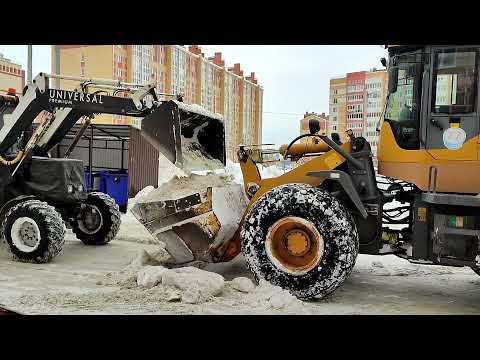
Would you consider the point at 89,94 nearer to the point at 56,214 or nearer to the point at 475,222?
the point at 56,214

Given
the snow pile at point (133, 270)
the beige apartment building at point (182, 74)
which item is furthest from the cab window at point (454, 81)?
the beige apartment building at point (182, 74)

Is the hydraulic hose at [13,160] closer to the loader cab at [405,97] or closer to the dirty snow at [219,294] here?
the dirty snow at [219,294]

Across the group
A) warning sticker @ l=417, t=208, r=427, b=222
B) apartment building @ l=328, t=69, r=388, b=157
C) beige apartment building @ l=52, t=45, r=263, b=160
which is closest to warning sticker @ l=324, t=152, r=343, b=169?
apartment building @ l=328, t=69, r=388, b=157

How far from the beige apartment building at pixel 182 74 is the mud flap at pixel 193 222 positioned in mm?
7087

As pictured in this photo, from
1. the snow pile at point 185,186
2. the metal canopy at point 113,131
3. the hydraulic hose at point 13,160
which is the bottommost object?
the snow pile at point 185,186

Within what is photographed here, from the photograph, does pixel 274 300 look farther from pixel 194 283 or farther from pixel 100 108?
pixel 100 108

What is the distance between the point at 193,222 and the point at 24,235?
2.64m

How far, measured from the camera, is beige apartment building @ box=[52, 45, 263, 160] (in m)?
14.5

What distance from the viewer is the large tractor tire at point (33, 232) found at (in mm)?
6578

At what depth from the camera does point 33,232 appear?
6.72 meters

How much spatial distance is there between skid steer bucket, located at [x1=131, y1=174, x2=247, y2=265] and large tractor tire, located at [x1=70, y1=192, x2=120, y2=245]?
2.62 metres

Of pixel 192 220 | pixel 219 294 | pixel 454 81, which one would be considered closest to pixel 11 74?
pixel 192 220

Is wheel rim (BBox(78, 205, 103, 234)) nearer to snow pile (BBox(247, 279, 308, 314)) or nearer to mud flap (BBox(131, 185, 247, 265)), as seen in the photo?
mud flap (BBox(131, 185, 247, 265))
